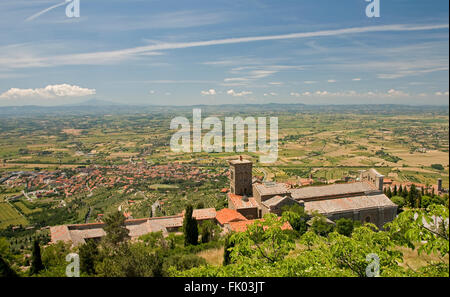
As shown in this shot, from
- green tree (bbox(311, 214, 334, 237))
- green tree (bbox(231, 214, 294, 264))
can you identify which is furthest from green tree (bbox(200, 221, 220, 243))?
green tree (bbox(231, 214, 294, 264))

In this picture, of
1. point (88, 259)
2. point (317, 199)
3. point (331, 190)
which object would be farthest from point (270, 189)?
point (88, 259)

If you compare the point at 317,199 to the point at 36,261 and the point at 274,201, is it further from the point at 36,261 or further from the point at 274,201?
the point at 36,261

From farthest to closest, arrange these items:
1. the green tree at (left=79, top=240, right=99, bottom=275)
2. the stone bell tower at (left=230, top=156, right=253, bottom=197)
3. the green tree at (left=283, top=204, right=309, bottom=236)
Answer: the stone bell tower at (left=230, top=156, right=253, bottom=197), the green tree at (left=283, top=204, right=309, bottom=236), the green tree at (left=79, top=240, right=99, bottom=275)

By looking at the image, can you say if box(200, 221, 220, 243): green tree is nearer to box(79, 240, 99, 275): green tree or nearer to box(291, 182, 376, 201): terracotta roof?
box(79, 240, 99, 275): green tree

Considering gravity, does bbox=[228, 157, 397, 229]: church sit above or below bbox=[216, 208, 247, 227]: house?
above

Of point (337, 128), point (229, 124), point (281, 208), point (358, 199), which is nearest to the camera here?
point (281, 208)
